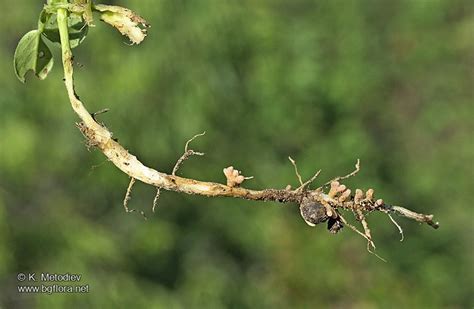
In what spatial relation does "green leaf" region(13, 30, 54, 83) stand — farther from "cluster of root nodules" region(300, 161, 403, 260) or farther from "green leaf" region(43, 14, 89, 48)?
"cluster of root nodules" region(300, 161, 403, 260)

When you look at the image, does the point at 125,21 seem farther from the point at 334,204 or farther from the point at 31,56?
the point at 334,204

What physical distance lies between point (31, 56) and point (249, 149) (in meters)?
2.09

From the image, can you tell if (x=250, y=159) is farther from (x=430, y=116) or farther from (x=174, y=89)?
(x=430, y=116)

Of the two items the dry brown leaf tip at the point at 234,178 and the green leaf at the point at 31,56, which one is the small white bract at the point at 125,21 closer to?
the green leaf at the point at 31,56

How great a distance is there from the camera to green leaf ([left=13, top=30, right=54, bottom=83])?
2.96 ft

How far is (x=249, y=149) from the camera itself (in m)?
2.99

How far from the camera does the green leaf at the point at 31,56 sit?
2.96 feet

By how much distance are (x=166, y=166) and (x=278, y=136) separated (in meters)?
0.70

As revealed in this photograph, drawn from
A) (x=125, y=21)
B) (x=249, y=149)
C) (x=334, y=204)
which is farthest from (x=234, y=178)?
(x=249, y=149)

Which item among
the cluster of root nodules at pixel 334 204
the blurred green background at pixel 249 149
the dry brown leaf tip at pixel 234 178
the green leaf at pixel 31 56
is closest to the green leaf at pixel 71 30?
the green leaf at pixel 31 56

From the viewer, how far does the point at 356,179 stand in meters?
3.22

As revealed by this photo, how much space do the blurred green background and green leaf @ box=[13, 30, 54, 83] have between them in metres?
1.25

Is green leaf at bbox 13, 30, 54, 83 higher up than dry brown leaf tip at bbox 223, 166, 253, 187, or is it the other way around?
green leaf at bbox 13, 30, 54, 83

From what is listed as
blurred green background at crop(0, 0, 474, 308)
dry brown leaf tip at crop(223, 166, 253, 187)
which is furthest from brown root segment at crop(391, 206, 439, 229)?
blurred green background at crop(0, 0, 474, 308)
